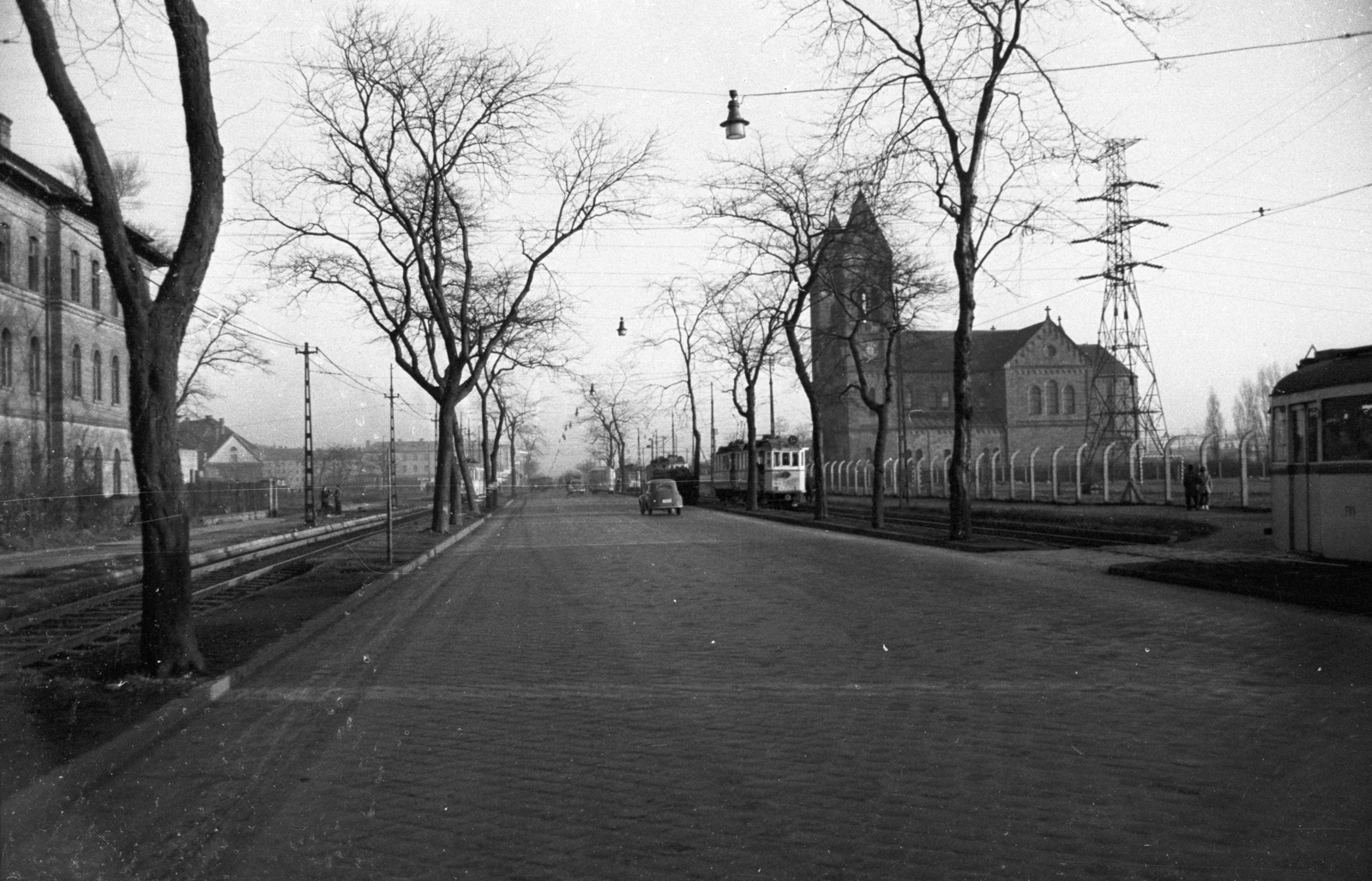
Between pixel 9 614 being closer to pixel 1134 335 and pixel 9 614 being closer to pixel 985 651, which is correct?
pixel 985 651

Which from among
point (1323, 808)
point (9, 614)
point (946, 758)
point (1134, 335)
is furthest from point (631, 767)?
point (1134, 335)

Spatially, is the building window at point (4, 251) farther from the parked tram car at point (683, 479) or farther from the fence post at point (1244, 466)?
the parked tram car at point (683, 479)

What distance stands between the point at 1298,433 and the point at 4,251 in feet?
72.9

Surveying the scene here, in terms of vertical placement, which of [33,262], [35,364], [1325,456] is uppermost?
[33,262]

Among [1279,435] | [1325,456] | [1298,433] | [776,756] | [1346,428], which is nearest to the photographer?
[776,756]

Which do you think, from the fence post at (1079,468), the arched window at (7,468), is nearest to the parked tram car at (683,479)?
the fence post at (1079,468)

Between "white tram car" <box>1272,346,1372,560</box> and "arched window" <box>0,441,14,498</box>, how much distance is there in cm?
2178

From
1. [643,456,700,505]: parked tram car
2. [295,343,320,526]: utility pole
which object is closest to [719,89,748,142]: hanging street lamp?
[295,343,320,526]: utility pole

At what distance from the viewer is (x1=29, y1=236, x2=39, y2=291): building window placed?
22.0m

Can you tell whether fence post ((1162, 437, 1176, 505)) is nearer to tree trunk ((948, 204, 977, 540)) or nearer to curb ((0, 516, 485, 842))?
tree trunk ((948, 204, 977, 540))

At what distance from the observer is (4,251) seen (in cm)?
2080

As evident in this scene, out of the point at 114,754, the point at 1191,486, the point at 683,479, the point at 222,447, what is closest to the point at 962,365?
the point at 1191,486

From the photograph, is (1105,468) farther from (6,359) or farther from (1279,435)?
(6,359)

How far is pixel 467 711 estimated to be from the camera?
8.11 metres
